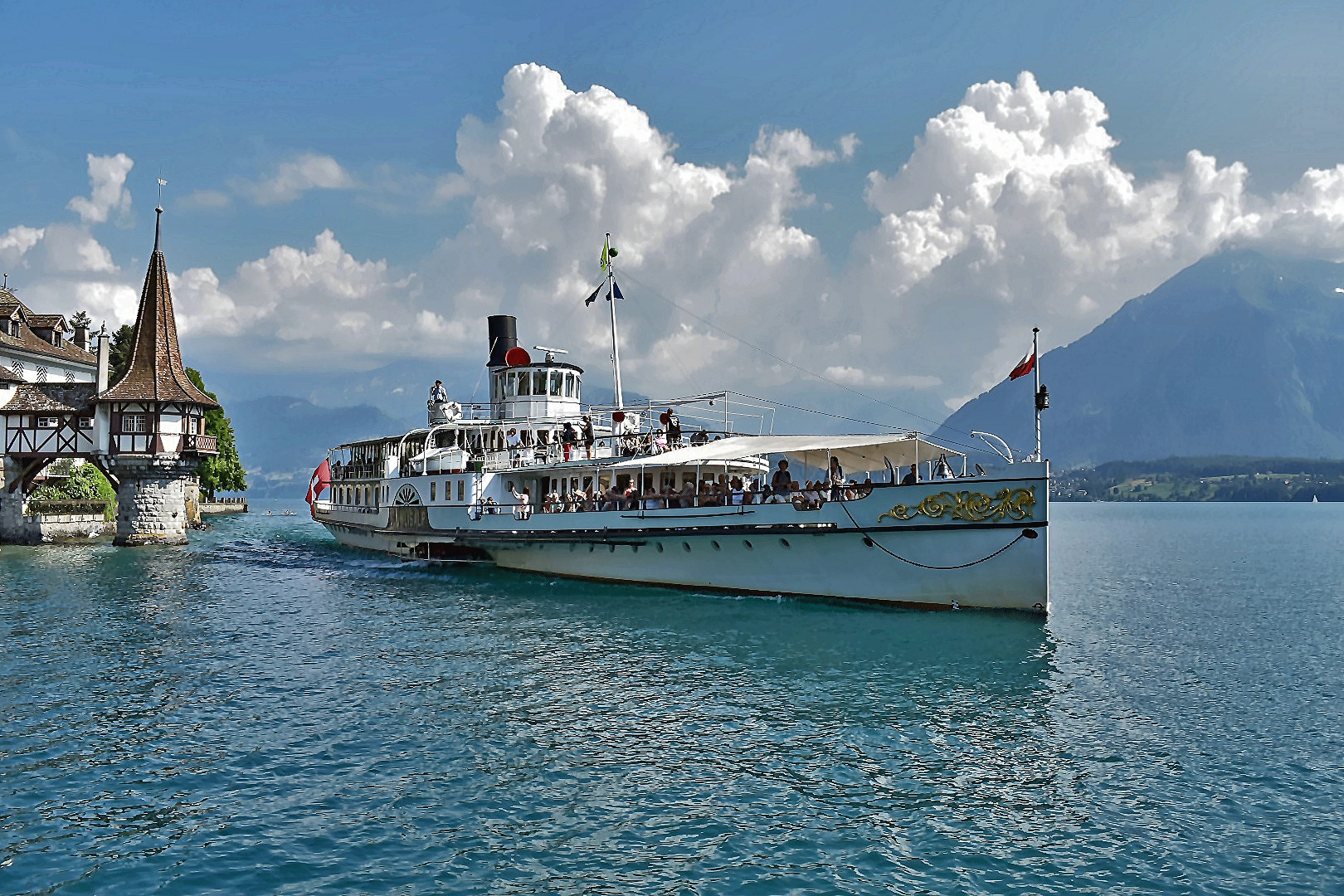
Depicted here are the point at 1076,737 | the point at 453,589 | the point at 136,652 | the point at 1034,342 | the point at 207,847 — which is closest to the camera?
the point at 207,847

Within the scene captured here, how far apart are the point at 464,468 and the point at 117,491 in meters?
27.6

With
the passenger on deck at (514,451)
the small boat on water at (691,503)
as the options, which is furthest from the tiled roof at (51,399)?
the passenger on deck at (514,451)

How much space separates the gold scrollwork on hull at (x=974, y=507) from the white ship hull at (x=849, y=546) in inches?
1.0

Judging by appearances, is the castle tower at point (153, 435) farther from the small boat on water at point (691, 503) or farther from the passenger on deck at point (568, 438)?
the passenger on deck at point (568, 438)

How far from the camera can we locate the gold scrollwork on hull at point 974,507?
24703mm

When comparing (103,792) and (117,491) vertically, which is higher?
(117,491)

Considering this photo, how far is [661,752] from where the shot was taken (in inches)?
549

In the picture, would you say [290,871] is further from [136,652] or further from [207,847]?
[136,652]

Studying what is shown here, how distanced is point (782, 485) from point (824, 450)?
9.03 ft

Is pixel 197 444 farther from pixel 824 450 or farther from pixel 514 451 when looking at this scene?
pixel 824 450

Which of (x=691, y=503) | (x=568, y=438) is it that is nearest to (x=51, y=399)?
(x=568, y=438)

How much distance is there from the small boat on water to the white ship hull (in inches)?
1.8

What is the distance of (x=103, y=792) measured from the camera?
12.3 metres

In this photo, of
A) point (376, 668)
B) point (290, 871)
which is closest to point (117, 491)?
point (376, 668)
